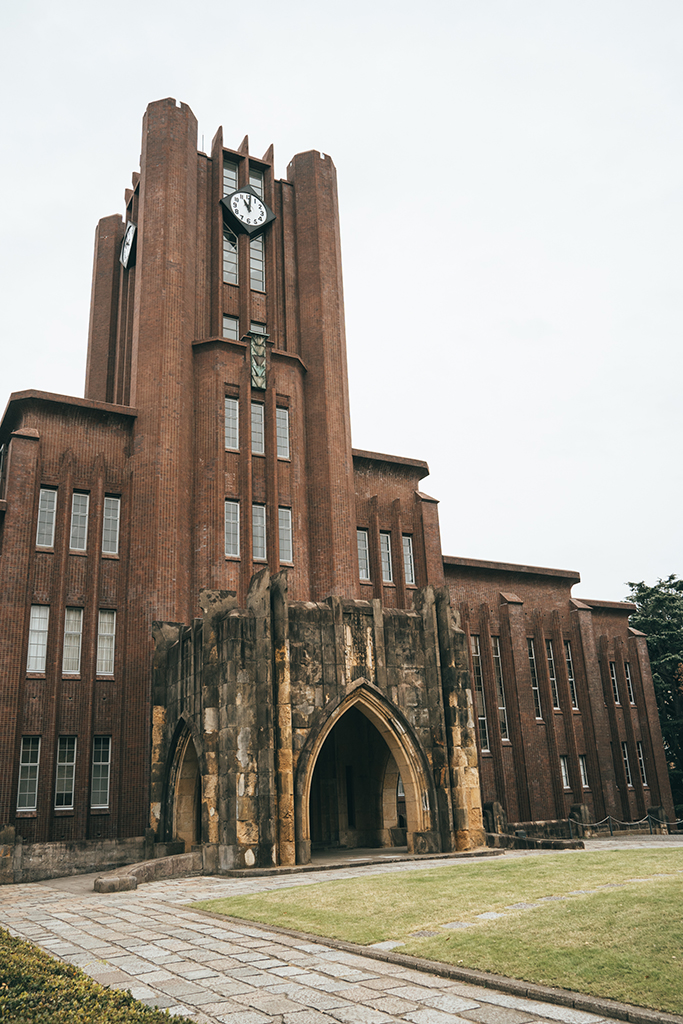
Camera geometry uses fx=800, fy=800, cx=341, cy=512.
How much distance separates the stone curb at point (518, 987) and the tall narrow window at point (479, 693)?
26883mm

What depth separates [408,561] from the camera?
3372cm

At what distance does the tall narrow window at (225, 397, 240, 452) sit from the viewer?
2977 cm

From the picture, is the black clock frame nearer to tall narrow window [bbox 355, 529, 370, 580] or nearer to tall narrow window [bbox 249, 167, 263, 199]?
tall narrow window [bbox 249, 167, 263, 199]

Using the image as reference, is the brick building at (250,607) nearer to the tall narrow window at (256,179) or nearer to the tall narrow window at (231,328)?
the tall narrow window at (256,179)

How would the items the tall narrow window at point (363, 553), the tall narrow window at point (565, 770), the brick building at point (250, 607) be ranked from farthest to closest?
the tall narrow window at point (565, 770) → the tall narrow window at point (363, 553) → the brick building at point (250, 607)

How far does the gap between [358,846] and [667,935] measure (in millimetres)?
19832

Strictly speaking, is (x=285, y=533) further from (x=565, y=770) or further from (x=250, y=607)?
Answer: (x=565, y=770)

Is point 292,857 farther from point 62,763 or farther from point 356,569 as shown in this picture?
point 356,569

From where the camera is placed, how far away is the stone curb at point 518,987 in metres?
6.01

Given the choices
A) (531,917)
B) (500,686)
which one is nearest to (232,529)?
(500,686)

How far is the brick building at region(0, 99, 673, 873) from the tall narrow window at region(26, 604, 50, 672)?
0.06m

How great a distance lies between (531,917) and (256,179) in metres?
33.0

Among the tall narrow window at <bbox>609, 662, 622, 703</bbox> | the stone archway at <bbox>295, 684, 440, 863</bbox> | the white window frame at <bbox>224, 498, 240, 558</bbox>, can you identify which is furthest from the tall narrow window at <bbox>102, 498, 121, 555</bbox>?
the tall narrow window at <bbox>609, 662, 622, 703</bbox>

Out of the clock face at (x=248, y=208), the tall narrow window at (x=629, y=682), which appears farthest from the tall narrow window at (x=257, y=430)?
the tall narrow window at (x=629, y=682)
